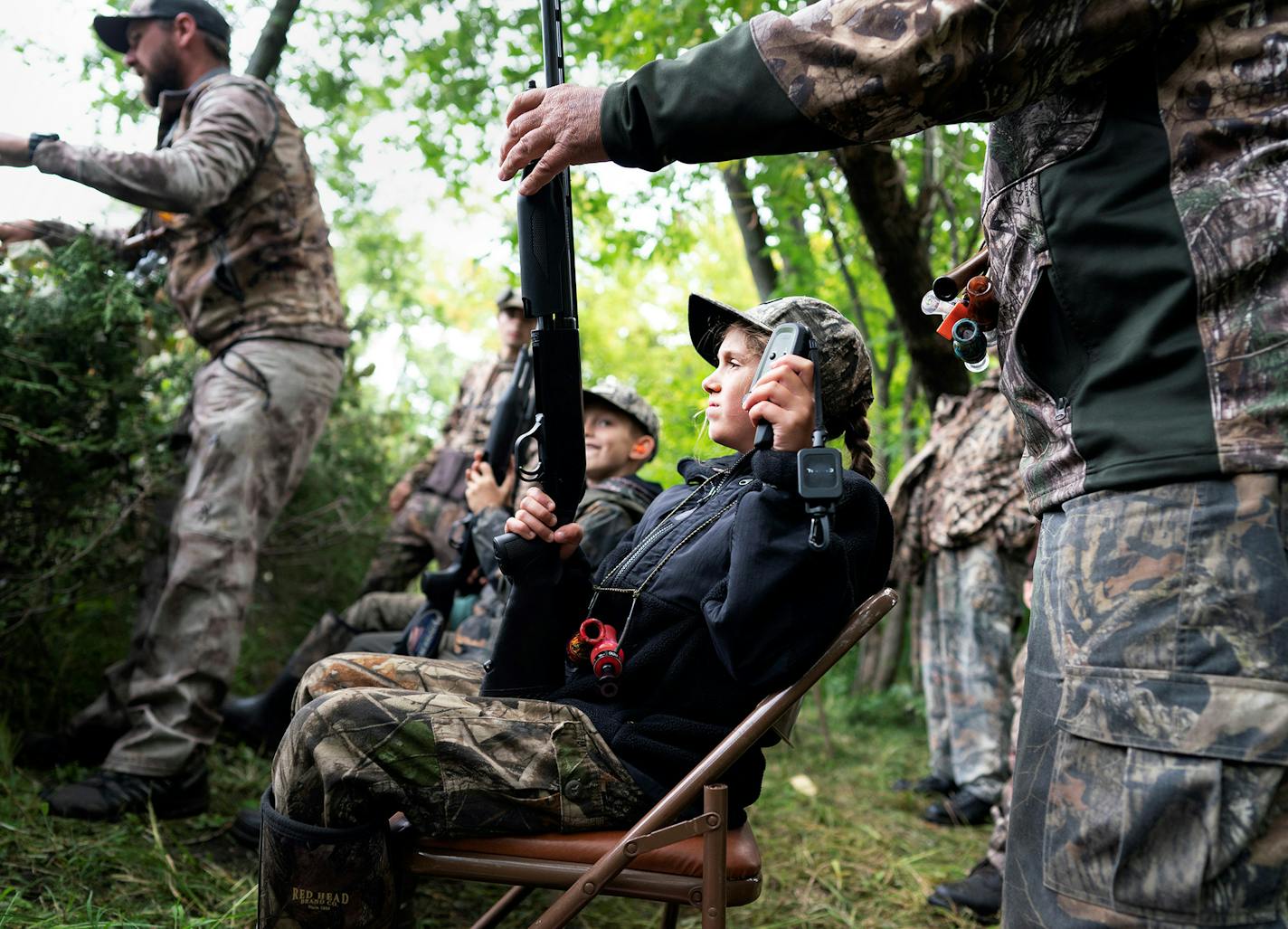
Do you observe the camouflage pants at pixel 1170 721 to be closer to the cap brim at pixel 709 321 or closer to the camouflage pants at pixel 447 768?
the camouflage pants at pixel 447 768

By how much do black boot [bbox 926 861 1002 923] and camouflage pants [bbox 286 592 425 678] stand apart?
2.64 m

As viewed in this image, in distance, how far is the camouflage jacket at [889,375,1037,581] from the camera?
200 inches

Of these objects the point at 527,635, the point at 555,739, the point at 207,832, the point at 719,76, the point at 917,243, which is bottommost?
the point at 207,832

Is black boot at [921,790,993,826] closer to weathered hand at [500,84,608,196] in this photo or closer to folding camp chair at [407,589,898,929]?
folding camp chair at [407,589,898,929]

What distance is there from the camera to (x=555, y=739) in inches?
83.3

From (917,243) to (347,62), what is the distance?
5.18 m

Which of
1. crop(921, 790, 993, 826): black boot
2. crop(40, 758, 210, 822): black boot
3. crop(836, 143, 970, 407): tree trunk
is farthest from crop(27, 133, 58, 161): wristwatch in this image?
crop(921, 790, 993, 826): black boot

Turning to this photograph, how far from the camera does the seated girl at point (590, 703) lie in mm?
1984

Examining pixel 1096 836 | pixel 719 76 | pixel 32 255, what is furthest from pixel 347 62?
pixel 1096 836

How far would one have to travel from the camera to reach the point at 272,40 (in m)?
5.23

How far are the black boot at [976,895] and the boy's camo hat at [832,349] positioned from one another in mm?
2070

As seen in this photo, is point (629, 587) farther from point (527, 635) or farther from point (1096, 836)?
point (1096, 836)

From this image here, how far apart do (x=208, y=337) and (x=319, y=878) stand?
3.00 metres

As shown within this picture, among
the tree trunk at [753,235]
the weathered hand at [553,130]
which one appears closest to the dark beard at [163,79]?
the weathered hand at [553,130]
